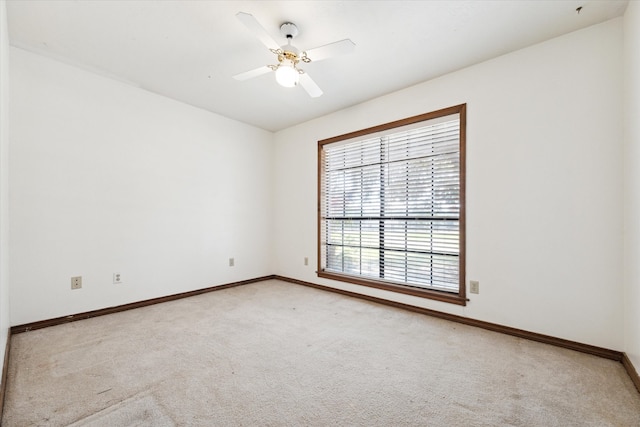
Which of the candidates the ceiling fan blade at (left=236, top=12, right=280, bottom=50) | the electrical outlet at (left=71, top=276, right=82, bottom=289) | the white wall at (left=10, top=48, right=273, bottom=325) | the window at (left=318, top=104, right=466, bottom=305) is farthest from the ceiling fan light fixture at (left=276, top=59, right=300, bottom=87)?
the electrical outlet at (left=71, top=276, right=82, bottom=289)

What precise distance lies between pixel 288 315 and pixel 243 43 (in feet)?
8.57

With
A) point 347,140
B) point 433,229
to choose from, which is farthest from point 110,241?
point 433,229

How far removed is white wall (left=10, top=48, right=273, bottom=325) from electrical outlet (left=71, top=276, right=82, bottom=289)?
4cm

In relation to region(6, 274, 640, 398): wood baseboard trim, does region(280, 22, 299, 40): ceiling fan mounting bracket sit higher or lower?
higher

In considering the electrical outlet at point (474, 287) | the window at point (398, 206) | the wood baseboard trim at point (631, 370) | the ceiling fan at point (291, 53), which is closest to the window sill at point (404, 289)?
the window at point (398, 206)

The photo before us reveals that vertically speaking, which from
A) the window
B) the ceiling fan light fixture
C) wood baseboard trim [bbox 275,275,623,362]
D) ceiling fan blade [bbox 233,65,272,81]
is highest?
ceiling fan blade [bbox 233,65,272,81]

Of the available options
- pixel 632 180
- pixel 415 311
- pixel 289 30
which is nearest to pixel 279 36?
pixel 289 30

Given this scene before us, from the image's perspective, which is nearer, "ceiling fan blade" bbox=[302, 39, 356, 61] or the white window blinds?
"ceiling fan blade" bbox=[302, 39, 356, 61]

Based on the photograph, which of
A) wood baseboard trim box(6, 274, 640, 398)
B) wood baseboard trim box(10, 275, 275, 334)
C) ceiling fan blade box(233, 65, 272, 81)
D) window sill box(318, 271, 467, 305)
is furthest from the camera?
window sill box(318, 271, 467, 305)

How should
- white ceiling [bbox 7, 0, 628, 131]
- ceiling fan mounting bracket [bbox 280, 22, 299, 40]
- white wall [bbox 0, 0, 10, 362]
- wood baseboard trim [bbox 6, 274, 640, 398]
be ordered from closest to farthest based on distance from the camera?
white wall [bbox 0, 0, 10, 362]
wood baseboard trim [bbox 6, 274, 640, 398]
white ceiling [bbox 7, 0, 628, 131]
ceiling fan mounting bracket [bbox 280, 22, 299, 40]

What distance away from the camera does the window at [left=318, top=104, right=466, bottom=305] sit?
112 inches

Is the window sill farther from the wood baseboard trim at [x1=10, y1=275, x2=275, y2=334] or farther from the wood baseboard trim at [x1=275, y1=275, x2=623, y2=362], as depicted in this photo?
the wood baseboard trim at [x1=10, y1=275, x2=275, y2=334]

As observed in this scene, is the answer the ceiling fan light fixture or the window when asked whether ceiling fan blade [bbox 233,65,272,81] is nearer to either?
the ceiling fan light fixture

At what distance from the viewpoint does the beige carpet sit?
1.41m
